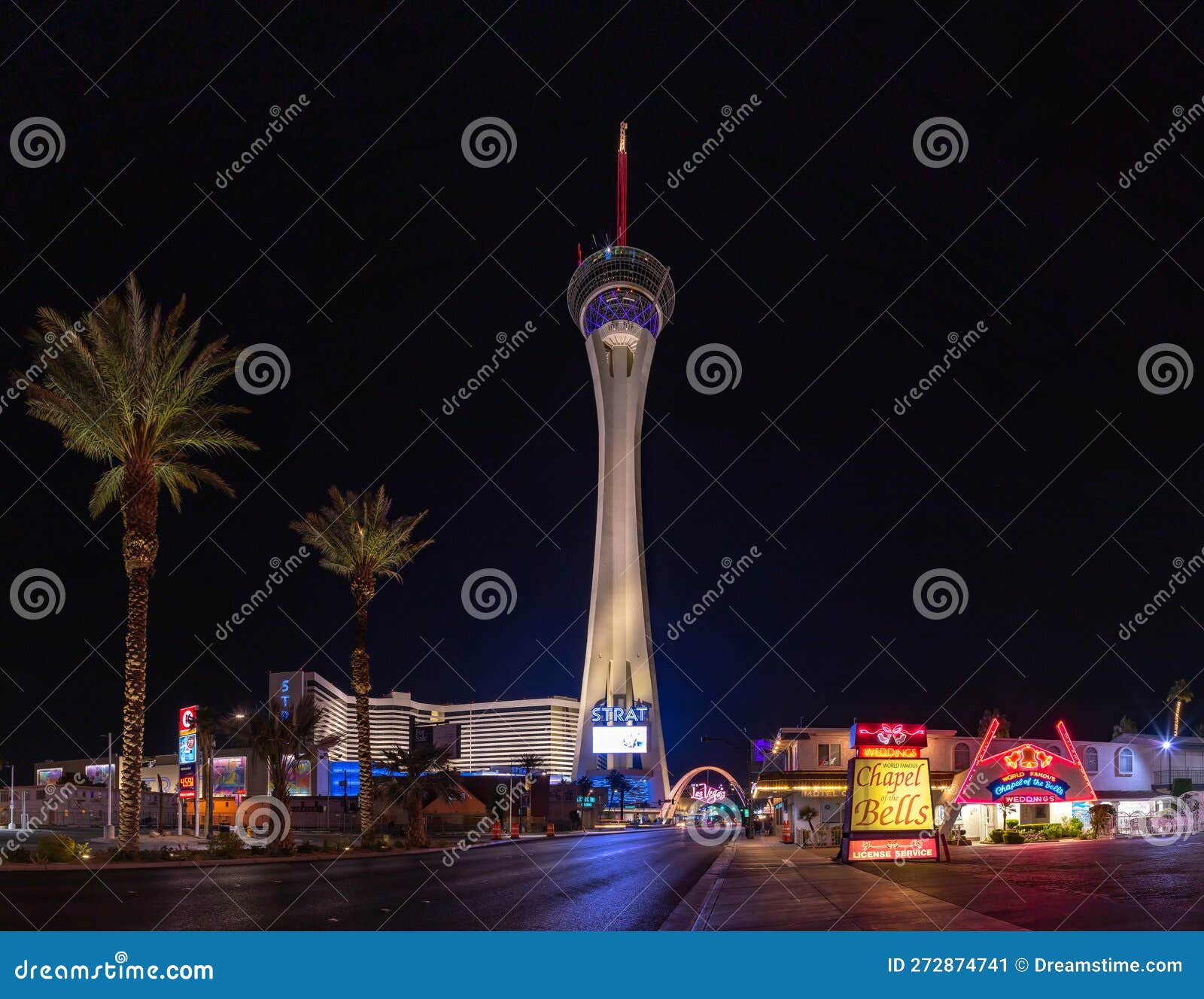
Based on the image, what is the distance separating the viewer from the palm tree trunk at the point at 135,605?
30141mm

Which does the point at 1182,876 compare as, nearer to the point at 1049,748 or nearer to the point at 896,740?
the point at 896,740

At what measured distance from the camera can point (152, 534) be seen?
31.0 m

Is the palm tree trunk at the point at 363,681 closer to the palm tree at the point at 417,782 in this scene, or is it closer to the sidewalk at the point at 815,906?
the palm tree at the point at 417,782

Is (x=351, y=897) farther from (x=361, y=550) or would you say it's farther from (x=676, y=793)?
(x=676, y=793)

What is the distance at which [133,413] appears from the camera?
3000 centimetres

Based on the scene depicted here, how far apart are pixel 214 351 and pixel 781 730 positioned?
2044 inches

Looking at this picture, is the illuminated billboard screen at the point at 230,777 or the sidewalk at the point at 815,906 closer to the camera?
the sidewalk at the point at 815,906

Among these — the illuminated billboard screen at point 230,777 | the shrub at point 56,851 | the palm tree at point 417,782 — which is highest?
the shrub at point 56,851

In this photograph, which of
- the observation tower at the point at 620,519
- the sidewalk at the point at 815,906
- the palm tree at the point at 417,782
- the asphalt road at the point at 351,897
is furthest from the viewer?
the observation tower at the point at 620,519

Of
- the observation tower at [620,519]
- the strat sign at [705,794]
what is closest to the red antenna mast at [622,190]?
the observation tower at [620,519]

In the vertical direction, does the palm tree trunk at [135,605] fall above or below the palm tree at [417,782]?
above

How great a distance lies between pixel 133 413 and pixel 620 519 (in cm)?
9138

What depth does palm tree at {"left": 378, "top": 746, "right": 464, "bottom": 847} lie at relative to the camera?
153ft

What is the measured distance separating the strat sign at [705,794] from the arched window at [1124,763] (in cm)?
6994
